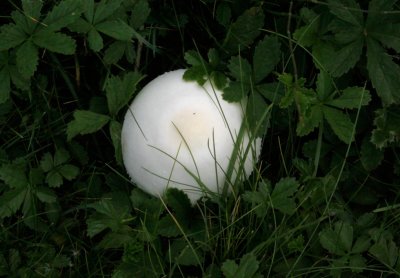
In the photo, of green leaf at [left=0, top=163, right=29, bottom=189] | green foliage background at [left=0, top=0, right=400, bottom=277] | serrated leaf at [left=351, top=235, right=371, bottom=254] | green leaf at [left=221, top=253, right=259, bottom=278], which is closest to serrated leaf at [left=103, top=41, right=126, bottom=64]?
green foliage background at [left=0, top=0, right=400, bottom=277]

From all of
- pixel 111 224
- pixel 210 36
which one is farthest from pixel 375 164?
pixel 111 224

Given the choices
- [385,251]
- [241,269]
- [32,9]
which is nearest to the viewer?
[241,269]

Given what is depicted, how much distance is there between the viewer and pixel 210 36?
9.43ft

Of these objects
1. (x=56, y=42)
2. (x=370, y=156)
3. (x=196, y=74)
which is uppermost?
(x=56, y=42)

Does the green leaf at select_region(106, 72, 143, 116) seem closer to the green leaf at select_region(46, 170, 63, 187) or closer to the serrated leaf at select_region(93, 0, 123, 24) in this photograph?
the serrated leaf at select_region(93, 0, 123, 24)

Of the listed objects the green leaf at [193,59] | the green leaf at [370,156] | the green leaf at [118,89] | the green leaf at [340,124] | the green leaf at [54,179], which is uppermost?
the green leaf at [193,59]

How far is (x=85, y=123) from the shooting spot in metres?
2.59

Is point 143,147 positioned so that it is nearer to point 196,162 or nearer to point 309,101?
point 196,162

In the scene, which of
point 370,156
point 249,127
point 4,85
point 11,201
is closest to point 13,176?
point 11,201

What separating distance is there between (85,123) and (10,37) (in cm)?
46

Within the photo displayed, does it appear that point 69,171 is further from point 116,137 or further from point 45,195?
point 116,137

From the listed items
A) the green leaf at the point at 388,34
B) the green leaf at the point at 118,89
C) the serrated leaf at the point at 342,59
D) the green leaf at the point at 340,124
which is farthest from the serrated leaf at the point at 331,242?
the green leaf at the point at 118,89

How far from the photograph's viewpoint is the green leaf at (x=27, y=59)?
244 cm

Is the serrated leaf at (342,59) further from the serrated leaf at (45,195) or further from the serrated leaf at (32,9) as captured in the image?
the serrated leaf at (45,195)
